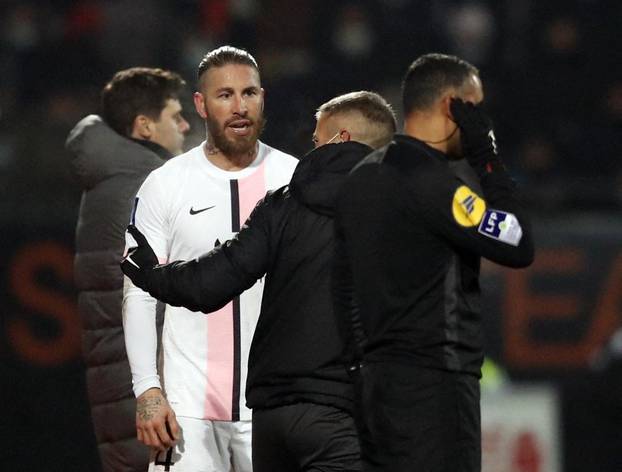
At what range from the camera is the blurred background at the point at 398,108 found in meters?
8.08

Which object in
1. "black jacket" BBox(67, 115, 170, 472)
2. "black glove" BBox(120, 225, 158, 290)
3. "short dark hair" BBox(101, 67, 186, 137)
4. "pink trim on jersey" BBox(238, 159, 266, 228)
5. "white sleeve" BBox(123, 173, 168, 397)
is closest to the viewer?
"black glove" BBox(120, 225, 158, 290)

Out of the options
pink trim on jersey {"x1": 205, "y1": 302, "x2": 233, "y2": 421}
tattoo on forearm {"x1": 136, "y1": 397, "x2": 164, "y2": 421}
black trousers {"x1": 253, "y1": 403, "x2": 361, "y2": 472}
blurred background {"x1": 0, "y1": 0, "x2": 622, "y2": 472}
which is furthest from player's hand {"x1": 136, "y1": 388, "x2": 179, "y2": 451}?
blurred background {"x1": 0, "y1": 0, "x2": 622, "y2": 472}

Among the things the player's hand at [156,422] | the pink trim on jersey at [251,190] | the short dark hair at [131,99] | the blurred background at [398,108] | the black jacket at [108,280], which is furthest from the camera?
the blurred background at [398,108]

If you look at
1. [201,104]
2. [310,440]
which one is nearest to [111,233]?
[201,104]

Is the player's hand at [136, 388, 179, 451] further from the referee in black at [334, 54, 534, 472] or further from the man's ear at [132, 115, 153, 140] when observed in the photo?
the man's ear at [132, 115, 153, 140]

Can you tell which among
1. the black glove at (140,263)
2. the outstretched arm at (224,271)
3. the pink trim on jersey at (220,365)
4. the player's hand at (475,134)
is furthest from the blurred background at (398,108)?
the player's hand at (475,134)

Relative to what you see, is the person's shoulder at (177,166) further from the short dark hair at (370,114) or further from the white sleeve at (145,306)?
the short dark hair at (370,114)

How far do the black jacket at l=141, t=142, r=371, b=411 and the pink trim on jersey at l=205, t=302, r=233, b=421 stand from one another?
0.60 meters

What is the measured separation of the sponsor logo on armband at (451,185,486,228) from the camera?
3471 millimetres

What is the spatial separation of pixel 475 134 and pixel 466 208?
0.23 m

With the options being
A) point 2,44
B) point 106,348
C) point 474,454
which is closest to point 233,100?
point 106,348

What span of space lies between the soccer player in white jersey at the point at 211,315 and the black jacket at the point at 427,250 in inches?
41.8

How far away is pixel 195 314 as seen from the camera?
4.61 meters

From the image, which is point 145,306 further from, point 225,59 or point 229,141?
point 225,59
